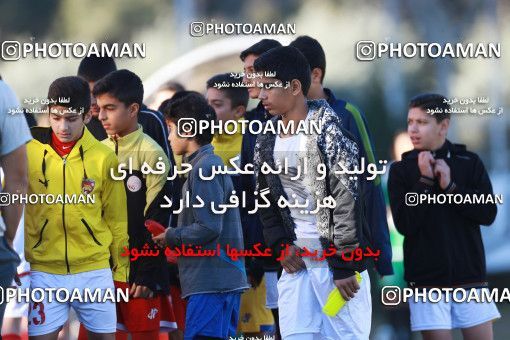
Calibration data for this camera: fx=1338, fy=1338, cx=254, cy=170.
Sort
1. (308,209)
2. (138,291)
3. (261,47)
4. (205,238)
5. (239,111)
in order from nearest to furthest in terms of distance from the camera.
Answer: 1. (308,209)
2. (205,238)
3. (138,291)
4. (261,47)
5. (239,111)

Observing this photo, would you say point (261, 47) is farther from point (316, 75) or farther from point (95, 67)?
point (95, 67)

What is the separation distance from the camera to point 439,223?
5.63m

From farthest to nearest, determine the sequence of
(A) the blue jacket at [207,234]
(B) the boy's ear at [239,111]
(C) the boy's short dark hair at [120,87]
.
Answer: (B) the boy's ear at [239,111] → (C) the boy's short dark hair at [120,87] → (A) the blue jacket at [207,234]

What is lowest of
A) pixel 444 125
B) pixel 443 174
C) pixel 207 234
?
pixel 207 234

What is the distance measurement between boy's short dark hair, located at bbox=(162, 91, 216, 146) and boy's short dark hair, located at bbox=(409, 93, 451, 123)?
0.90 meters

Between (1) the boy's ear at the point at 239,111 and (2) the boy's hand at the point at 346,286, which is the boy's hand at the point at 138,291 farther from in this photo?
(2) the boy's hand at the point at 346,286

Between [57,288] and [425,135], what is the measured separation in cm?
168
